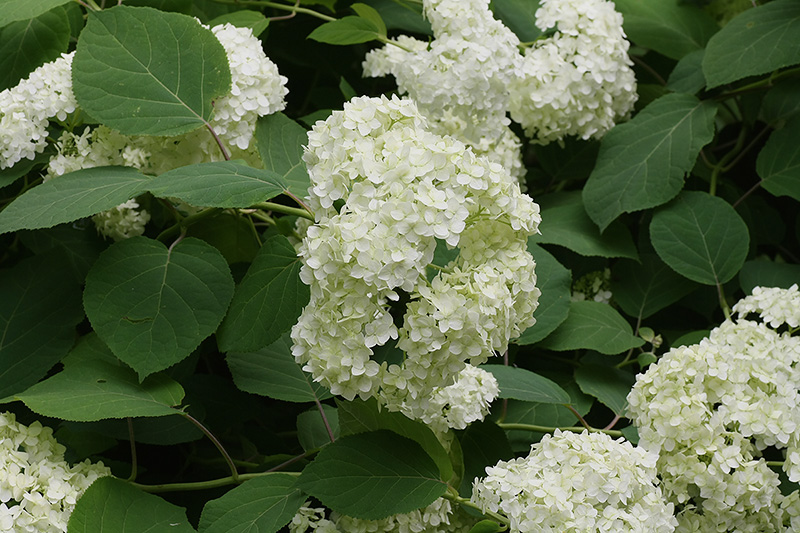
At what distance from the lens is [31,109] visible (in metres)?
1.04

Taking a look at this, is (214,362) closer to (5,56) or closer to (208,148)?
(208,148)

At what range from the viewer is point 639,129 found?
1.41m

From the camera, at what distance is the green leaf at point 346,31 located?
1331 millimetres

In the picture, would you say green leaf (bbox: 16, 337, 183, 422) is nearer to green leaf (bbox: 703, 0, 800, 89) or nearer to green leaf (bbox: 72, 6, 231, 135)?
green leaf (bbox: 72, 6, 231, 135)

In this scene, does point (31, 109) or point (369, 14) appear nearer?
point (31, 109)

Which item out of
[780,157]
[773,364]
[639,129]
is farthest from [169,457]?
[780,157]

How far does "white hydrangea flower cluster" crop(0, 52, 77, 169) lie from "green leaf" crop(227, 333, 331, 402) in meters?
0.38

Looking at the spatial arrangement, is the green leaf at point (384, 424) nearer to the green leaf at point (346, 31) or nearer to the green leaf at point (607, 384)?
the green leaf at point (607, 384)

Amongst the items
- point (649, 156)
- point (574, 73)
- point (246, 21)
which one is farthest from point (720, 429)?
point (246, 21)

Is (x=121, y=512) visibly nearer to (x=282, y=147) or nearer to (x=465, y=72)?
(x=282, y=147)

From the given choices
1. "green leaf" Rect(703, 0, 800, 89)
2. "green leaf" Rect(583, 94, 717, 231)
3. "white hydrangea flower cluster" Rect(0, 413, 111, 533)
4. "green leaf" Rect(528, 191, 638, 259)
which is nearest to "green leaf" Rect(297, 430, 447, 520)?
"white hydrangea flower cluster" Rect(0, 413, 111, 533)

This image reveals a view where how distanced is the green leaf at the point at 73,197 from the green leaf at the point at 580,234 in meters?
0.61

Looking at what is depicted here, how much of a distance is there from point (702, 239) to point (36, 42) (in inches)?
42.3

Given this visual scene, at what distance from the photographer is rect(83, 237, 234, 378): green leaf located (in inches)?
35.8
